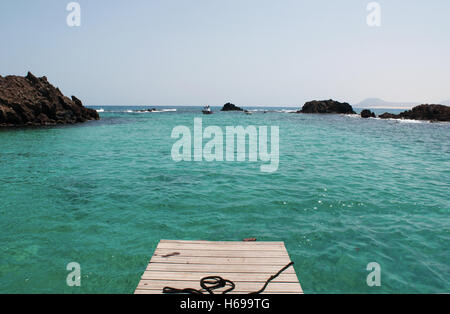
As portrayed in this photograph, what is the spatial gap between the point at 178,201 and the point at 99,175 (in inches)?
257

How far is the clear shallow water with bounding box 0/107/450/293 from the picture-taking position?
683 centimetres

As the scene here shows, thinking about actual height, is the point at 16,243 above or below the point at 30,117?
below

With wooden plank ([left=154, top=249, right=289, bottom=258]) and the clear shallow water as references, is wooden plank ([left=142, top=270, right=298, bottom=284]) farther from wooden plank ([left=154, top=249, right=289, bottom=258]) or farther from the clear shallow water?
the clear shallow water

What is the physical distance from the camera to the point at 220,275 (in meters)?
4.86

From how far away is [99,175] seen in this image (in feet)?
49.9

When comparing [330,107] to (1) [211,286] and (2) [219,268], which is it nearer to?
(2) [219,268]

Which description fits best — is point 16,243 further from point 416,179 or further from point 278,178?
point 416,179

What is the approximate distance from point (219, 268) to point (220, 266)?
0.23ft

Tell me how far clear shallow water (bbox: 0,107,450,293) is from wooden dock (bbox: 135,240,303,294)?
5.46 feet

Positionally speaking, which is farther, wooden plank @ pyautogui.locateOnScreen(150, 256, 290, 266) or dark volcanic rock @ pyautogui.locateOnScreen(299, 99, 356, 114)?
dark volcanic rock @ pyautogui.locateOnScreen(299, 99, 356, 114)

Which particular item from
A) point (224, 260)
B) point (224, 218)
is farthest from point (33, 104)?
point (224, 260)

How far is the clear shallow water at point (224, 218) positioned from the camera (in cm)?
683

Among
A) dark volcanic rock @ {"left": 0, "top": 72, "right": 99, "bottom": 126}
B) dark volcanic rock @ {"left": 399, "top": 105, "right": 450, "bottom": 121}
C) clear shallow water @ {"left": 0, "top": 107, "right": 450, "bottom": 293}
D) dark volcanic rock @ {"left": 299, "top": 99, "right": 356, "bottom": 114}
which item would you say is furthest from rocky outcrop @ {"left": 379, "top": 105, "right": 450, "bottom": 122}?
dark volcanic rock @ {"left": 0, "top": 72, "right": 99, "bottom": 126}
